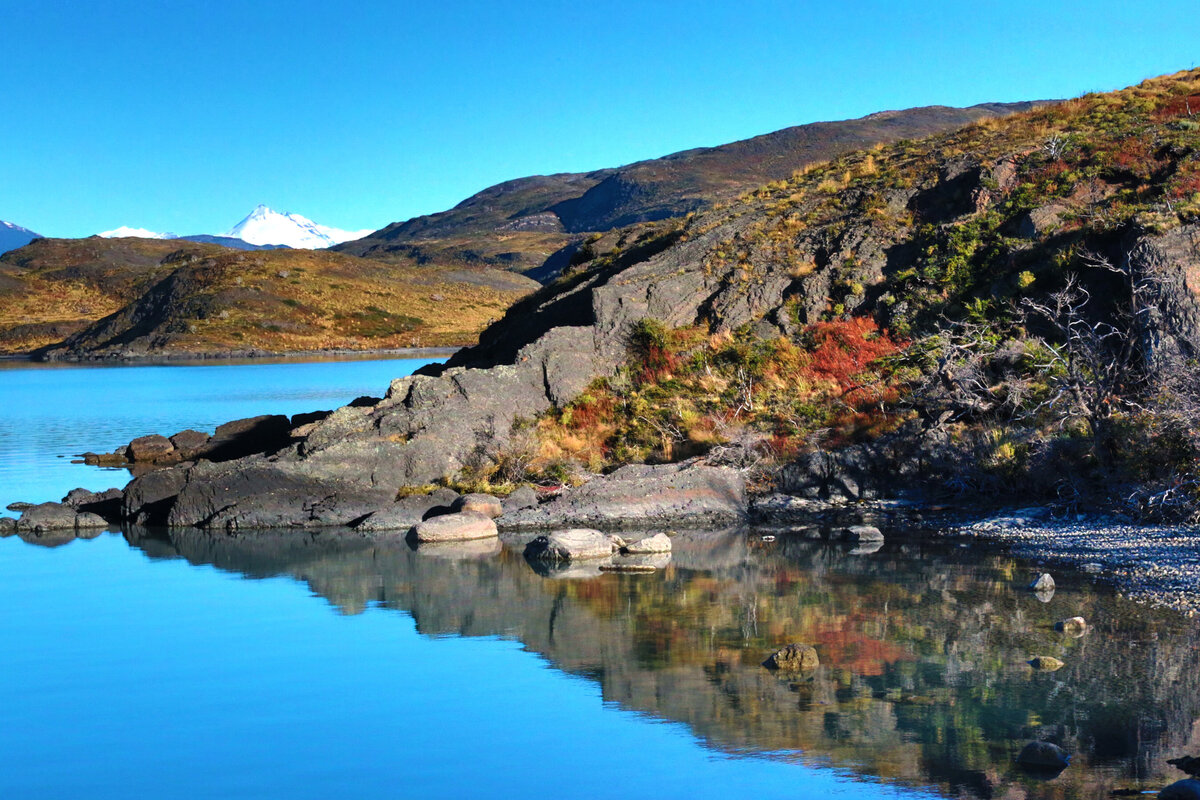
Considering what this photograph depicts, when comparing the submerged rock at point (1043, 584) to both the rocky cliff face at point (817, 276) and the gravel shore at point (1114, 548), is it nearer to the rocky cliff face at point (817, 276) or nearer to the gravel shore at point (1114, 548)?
the gravel shore at point (1114, 548)

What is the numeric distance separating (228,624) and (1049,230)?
2060 cm

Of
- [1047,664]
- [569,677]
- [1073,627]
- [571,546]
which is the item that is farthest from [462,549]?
[1047,664]

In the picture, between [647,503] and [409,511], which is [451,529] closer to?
[409,511]

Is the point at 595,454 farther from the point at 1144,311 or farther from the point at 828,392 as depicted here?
the point at 1144,311

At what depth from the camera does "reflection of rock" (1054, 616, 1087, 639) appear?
13.2 m

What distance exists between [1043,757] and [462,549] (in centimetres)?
1238

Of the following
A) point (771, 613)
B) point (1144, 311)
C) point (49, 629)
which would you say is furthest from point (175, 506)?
point (1144, 311)

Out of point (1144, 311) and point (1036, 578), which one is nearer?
point (1036, 578)

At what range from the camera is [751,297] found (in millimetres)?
29250

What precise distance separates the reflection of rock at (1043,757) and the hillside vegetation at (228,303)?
10808cm

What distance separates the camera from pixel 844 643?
13320 mm

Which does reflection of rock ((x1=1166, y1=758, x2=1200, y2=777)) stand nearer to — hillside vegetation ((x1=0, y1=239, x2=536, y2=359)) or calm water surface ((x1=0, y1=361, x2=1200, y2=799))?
calm water surface ((x1=0, y1=361, x2=1200, y2=799))

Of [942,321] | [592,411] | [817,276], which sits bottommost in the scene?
[592,411]

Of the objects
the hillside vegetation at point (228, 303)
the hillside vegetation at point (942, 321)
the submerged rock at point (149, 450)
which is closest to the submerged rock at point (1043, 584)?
the hillside vegetation at point (942, 321)
